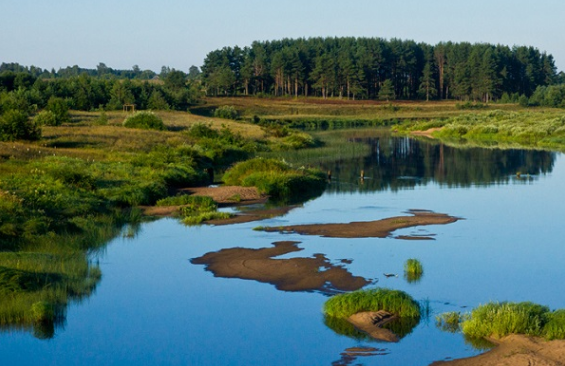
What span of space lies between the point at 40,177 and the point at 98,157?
38.6 feet


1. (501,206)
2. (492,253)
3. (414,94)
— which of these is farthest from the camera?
(414,94)

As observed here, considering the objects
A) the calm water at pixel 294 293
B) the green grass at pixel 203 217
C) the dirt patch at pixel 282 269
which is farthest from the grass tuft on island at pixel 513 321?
the green grass at pixel 203 217

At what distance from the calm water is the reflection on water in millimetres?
5280

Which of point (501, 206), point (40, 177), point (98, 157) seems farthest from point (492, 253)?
point (98, 157)

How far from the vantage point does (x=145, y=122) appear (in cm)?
6388

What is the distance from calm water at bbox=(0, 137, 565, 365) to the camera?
15.3 m

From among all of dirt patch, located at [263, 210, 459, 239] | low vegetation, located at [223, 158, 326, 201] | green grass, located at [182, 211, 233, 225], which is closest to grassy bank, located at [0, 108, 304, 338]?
green grass, located at [182, 211, 233, 225]

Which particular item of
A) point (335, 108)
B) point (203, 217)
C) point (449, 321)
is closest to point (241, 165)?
point (203, 217)

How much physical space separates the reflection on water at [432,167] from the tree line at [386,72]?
6792cm

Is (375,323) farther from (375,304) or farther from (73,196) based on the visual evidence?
(73,196)

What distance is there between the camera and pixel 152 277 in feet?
69.4

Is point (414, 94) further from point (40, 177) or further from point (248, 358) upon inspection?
point (248, 358)

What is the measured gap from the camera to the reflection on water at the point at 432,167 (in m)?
42.5

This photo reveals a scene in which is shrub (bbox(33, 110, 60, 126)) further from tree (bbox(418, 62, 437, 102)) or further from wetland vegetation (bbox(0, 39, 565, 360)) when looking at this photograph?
tree (bbox(418, 62, 437, 102))
